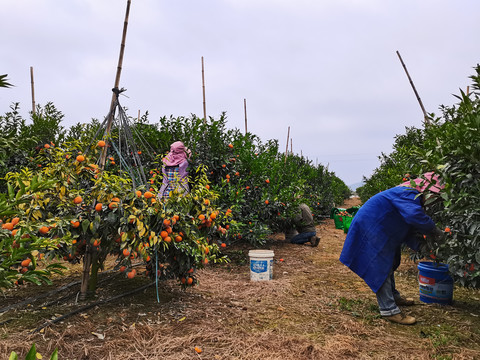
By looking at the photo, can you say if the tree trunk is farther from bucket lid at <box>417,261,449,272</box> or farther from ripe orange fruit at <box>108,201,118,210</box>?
bucket lid at <box>417,261,449,272</box>

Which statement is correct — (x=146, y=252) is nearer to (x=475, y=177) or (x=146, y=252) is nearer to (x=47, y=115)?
(x=475, y=177)

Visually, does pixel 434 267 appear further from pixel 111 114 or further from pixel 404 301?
pixel 111 114

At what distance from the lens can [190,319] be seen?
3672mm

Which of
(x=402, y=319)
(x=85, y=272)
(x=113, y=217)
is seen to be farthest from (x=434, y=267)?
(x=85, y=272)

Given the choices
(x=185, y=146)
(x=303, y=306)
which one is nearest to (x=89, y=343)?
(x=303, y=306)

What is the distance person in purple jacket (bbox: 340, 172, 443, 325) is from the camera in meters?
3.68

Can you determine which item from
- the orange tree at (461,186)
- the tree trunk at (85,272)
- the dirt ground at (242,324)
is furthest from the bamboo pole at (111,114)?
the orange tree at (461,186)

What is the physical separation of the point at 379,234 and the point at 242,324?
1738mm

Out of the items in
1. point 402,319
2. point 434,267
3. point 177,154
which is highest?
point 177,154

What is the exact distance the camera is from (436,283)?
14.0 feet

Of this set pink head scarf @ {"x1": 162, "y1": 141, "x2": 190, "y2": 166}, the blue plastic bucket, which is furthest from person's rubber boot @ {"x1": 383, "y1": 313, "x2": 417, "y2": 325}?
pink head scarf @ {"x1": 162, "y1": 141, "x2": 190, "y2": 166}

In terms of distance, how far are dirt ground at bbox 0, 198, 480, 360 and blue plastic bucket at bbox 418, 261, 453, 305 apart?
0.37 ft

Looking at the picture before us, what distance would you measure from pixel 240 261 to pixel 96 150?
144 inches

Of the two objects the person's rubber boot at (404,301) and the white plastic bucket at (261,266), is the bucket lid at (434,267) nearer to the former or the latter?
the person's rubber boot at (404,301)
